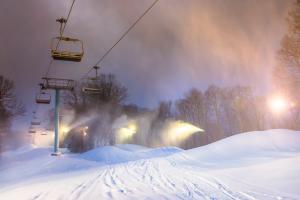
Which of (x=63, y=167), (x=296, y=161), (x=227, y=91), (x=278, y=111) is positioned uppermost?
(x=227, y=91)

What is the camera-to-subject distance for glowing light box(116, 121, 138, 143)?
51.0 m

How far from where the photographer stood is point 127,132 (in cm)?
5347

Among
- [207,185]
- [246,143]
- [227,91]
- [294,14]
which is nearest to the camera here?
[207,185]

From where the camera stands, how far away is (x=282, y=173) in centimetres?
930

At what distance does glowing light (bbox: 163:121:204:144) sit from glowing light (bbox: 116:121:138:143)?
640 centimetres

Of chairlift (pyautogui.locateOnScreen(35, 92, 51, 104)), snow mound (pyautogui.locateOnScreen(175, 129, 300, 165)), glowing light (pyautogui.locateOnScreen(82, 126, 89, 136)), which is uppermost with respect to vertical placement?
chairlift (pyautogui.locateOnScreen(35, 92, 51, 104))

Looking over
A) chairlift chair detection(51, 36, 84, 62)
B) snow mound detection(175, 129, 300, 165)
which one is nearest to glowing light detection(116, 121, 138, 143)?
snow mound detection(175, 129, 300, 165)

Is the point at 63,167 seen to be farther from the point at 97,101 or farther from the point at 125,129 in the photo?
the point at 125,129

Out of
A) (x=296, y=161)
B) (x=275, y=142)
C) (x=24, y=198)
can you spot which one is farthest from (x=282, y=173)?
(x=24, y=198)

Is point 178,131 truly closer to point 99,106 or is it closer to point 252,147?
point 99,106

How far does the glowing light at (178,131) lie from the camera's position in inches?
2068

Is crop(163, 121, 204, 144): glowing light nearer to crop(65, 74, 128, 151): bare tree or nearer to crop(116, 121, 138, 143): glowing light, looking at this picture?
crop(116, 121, 138, 143): glowing light

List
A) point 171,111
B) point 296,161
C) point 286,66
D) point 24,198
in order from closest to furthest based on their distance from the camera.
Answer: point 24,198 → point 296,161 → point 286,66 → point 171,111

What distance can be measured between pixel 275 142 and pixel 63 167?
1479cm
